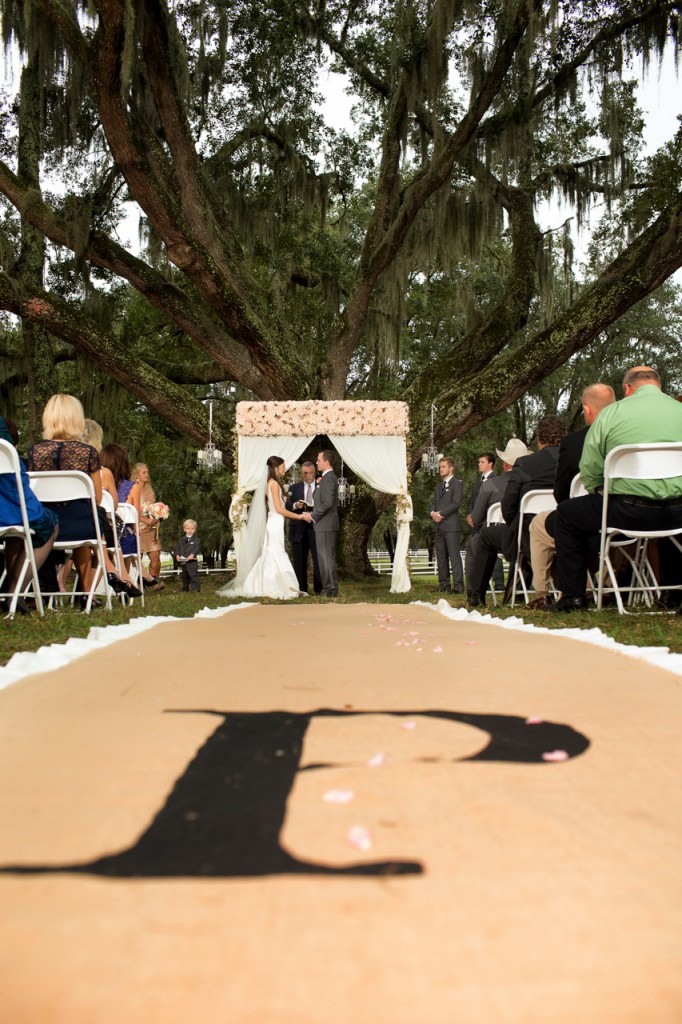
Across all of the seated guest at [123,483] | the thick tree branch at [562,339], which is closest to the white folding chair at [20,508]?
the seated guest at [123,483]

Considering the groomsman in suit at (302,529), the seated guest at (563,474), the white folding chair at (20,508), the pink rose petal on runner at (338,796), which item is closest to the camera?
the pink rose petal on runner at (338,796)

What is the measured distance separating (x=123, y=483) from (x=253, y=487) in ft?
14.4

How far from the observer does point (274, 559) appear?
10.9 metres

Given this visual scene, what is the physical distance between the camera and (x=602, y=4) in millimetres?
11328

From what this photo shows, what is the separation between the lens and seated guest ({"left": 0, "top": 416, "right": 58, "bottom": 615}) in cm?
448

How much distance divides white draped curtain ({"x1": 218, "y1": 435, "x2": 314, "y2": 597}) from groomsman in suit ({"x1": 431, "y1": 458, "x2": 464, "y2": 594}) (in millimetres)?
2196

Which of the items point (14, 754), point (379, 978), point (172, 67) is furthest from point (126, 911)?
point (172, 67)

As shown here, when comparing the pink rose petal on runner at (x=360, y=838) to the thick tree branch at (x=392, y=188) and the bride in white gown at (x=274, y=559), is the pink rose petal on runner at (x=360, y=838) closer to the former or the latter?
the bride in white gown at (x=274, y=559)

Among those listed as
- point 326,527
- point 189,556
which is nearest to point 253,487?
point 189,556

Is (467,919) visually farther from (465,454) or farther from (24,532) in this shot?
(465,454)

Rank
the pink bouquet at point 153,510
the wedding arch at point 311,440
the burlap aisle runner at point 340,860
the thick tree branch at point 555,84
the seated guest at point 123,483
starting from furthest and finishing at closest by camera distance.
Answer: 1. the wedding arch at point 311,440
2. the thick tree branch at point 555,84
3. the pink bouquet at point 153,510
4. the seated guest at point 123,483
5. the burlap aisle runner at point 340,860

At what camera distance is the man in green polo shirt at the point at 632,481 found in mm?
4453

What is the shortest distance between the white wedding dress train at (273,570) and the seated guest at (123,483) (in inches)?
102

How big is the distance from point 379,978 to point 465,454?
67.3 feet
